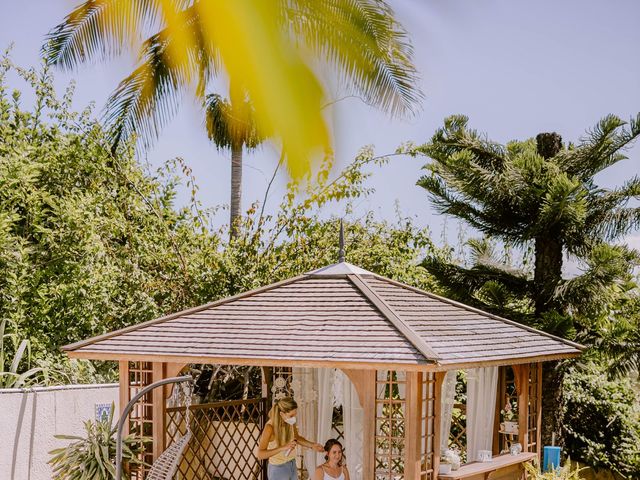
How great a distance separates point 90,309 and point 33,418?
3.87 metres

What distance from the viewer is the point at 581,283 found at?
12.1 meters

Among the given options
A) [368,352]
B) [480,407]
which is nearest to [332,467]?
[368,352]

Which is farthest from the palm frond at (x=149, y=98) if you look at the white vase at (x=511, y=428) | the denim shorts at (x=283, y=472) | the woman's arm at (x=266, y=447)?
the white vase at (x=511, y=428)

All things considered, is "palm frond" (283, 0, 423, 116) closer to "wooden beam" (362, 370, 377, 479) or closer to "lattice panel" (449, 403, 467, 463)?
"wooden beam" (362, 370, 377, 479)

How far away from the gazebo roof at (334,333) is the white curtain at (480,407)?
0.60 m

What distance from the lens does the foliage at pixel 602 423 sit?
1278 centimetres

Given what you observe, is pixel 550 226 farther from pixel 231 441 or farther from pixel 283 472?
pixel 283 472

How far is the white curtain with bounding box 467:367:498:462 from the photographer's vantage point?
32.3ft

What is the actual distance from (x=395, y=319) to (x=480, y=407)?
2.42 metres

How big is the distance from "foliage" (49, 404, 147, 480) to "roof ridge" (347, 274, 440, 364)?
2638mm

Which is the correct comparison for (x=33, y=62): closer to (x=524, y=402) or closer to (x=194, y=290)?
(x=194, y=290)

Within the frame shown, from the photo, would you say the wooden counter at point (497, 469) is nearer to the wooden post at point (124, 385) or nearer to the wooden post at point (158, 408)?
the wooden post at point (158, 408)

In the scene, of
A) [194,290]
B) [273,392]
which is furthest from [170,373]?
[194,290]

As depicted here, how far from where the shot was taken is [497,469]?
29.8 ft
